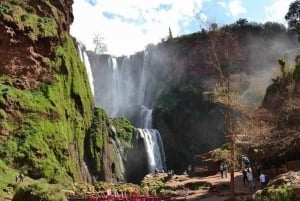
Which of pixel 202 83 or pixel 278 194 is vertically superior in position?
pixel 202 83

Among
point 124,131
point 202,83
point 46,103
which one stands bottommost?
point 124,131

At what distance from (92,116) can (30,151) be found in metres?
13.6

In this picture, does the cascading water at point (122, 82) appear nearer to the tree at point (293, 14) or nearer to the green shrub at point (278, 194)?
the tree at point (293, 14)

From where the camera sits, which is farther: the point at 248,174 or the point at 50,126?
the point at 50,126

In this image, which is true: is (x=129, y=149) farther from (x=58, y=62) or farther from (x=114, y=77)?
(x=114, y=77)

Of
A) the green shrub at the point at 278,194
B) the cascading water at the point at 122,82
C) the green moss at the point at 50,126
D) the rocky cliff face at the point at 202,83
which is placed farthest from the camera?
the cascading water at the point at 122,82

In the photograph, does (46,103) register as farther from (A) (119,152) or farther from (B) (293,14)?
(B) (293,14)

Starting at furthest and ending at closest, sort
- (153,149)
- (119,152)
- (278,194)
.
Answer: (153,149) → (119,152) → (278,194)

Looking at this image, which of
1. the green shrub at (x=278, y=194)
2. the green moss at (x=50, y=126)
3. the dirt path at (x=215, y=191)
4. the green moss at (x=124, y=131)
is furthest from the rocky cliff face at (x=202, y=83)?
the green shrub at (x=278, y=194)

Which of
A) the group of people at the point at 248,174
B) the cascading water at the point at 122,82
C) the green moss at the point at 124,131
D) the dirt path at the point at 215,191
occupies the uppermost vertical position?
the cascading water at the point at 122,82

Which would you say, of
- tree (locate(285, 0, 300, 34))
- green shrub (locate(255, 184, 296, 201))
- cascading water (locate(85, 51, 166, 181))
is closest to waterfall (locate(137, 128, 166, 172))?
cascading water (locate(85, 51, 166, 181))

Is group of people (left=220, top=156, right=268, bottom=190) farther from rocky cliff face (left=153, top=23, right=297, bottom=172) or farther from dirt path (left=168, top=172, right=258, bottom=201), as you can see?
rocky cliff face (left=153, top=23, right=297, bottom=172)

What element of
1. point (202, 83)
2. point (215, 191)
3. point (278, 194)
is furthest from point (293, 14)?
point (278, 194)

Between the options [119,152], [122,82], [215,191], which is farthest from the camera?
[122,82]
